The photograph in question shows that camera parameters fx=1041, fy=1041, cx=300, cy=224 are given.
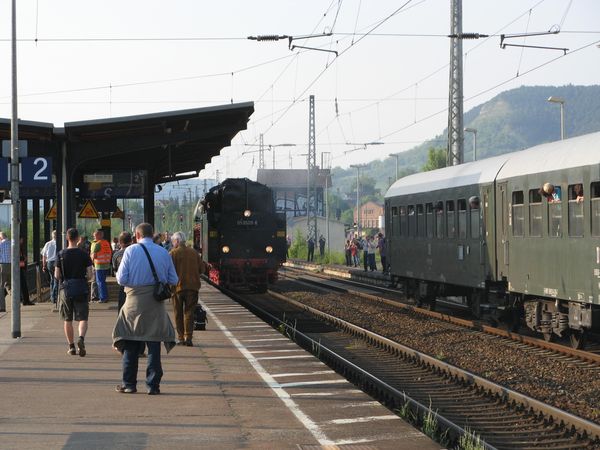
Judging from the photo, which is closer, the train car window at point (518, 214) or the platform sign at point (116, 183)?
the train car window at point (518, 214)

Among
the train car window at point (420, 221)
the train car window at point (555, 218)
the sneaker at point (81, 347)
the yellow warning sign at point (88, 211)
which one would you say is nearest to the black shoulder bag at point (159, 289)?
the sneaker at point (81, 347)

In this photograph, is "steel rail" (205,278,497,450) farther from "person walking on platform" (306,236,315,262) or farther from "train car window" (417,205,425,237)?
"person walking on platform" (306,236,315,262)

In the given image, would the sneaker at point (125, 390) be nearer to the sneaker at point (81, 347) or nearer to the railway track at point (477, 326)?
the sneaker at point (81, 347)

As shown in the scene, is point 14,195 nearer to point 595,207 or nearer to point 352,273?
point 595,207

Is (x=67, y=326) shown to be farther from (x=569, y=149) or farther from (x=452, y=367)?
(x=569, y=149)

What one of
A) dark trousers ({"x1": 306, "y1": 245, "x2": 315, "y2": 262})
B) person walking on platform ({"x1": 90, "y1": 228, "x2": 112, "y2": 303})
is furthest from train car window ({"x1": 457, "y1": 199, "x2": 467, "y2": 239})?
dark trousers ({"x1": 306, "y1": 245, "x2": 315, "y2": 262})

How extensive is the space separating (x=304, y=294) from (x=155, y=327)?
21660 millimetres

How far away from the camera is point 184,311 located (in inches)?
612

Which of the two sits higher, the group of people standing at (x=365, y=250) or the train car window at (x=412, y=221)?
the train car window at (x=412, y=221)

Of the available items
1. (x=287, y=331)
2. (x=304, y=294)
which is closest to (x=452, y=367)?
(x=287, y=331)

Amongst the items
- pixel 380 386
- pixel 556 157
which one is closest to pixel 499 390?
pixel 380 386

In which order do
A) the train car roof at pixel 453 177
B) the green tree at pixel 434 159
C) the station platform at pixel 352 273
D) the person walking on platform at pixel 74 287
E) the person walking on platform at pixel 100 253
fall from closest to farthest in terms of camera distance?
the person walking on platform at pixel 74 287, the train car roof at pixel 453 177, the person walking on platform at pixel 100 253, the station platform at pixel 352 273, the green tree at pixel 434 159

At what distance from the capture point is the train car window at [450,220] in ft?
70.4

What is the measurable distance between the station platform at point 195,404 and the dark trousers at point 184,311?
12.5 inches
